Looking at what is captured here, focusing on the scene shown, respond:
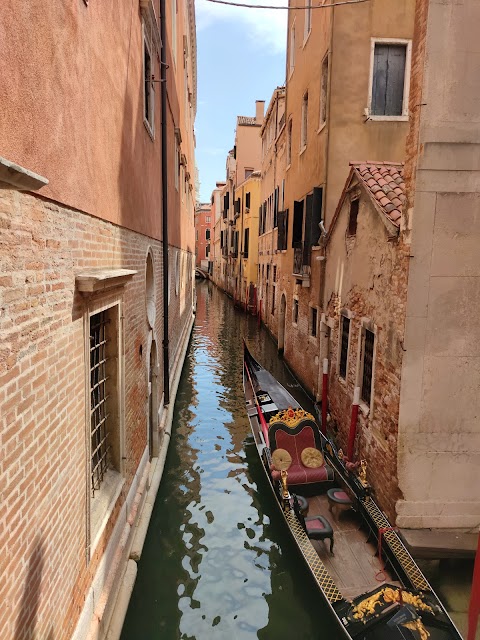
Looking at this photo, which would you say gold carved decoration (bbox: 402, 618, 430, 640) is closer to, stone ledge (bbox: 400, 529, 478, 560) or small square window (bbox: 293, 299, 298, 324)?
stone ledge (bbox: 400, 529, 478, 560)

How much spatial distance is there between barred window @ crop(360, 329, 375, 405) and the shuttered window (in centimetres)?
560

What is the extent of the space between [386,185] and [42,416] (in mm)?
6069

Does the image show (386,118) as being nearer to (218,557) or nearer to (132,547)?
(218,557)

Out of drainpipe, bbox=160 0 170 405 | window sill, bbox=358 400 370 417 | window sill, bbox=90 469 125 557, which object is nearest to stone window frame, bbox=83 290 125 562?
window sill, bbox=90 469 125 557

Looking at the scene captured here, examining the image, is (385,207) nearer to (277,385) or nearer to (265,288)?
(277,385)

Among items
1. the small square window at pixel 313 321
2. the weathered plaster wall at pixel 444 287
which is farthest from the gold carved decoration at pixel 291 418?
the small square window at pixel 313 321

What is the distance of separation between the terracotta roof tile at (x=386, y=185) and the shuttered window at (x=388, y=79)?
266cm

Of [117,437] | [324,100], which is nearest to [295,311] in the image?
[324,100]

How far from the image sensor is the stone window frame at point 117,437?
3.52 metres

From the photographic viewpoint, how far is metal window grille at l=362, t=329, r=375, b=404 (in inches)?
269

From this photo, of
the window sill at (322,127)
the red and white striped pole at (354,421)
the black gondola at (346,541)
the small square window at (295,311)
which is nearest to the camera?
the black gondola at (346,541)

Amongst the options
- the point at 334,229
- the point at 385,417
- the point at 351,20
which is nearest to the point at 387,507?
the point at 385,417

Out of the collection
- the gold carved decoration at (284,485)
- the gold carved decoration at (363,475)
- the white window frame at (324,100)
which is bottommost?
the gold carved decoration at (284,485)

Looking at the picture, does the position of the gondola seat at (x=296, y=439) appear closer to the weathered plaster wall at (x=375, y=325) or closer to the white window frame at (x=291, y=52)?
the weathered plaster wall at (x=375, y=325)
